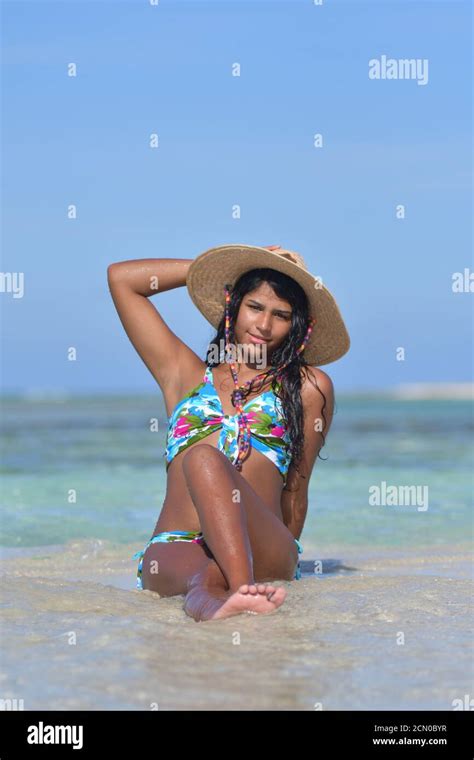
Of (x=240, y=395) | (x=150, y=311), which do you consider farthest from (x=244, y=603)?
(x=150, y=311)

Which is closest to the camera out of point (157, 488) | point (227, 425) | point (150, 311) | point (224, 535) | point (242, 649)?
point (242, 649)

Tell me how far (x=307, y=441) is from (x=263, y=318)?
1.94 ft

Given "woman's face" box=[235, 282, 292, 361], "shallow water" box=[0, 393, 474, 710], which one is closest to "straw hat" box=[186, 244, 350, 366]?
"woman's face" box=[235, 282, 292, 361]

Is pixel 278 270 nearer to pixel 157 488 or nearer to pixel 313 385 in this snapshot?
pixel 313 385

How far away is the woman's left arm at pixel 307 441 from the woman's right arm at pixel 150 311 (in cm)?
56

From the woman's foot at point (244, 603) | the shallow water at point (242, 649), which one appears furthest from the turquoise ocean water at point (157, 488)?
the woman's foot at point (244, 603)

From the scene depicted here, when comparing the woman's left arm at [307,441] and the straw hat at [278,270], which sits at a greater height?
the straw hat at [278,270]

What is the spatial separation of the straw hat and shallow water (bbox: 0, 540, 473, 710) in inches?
45.0

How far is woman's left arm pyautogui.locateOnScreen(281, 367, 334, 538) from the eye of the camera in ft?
15.9

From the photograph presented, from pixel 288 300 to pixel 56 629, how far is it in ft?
6.22

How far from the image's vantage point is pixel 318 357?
17.2 feet

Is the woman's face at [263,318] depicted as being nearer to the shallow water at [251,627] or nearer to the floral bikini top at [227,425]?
the floral bikini top at [227,425]

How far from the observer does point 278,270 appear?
491 cm

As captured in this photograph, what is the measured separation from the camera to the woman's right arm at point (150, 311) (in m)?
4.90
